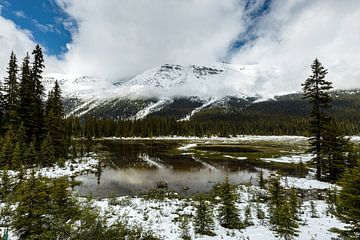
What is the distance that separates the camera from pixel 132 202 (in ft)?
57.7

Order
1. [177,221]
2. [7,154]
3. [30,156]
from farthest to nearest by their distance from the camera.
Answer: [30,156] → [7,154] → [177,221]

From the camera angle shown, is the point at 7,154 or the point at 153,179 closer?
the point at 7,154

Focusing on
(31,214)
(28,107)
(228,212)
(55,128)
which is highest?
(28,107)

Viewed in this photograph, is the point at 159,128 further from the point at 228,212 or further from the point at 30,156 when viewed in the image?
the point at 228,212

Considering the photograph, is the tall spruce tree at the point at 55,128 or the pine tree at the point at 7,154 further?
the tall spruce tree at the point at 55,128

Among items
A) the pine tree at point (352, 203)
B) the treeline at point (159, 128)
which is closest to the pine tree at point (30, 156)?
the pine tree at point (352, 203)

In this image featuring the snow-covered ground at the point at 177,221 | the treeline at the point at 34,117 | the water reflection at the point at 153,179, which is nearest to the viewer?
the snow-covered ground at the point at 177,221

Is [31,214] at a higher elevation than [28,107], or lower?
lower

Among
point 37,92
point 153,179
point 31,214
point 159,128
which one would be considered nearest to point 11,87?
point 37,92

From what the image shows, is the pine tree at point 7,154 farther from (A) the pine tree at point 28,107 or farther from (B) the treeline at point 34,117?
(A) the pine tree at point 28,107

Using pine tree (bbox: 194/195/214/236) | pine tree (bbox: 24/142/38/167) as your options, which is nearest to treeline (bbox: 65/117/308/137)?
pine tree (bbox: 24/142/38/167)


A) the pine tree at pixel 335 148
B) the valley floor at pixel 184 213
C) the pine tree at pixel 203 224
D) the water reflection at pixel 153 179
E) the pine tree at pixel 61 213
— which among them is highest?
the pine tree at pixel 335 148

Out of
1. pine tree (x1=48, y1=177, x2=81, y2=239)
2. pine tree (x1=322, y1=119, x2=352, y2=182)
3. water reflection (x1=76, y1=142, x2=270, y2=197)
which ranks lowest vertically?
water reflection (x1=76, y1=142, x2=270, y2=197)

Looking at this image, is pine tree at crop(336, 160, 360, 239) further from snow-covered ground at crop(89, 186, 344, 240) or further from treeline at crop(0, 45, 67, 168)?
treeline at crop(0, 45, 67, 168)
